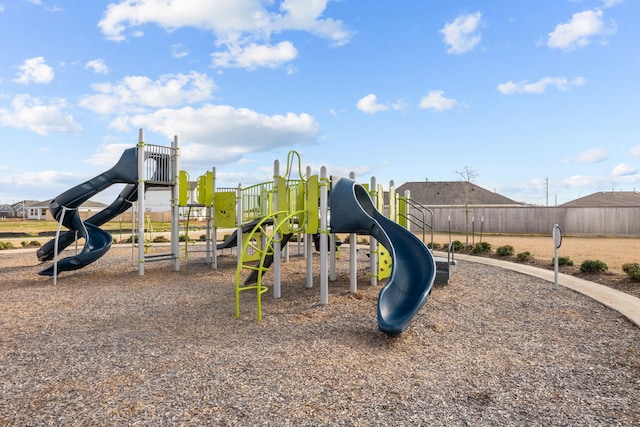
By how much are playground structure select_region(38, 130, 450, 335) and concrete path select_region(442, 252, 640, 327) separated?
138 inches

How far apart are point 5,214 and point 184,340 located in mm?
99504

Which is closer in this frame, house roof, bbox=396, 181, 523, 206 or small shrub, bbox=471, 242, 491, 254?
small shrub, bbox=471, 242, 491, 254

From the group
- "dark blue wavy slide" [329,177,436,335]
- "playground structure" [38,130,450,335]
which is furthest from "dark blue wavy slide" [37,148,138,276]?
"dark blue wavy slide" [329,177,436,335]

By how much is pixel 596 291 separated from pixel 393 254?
586 centimetres

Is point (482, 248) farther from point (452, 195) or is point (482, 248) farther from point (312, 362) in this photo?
point (452, 195)

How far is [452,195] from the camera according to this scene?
4191 centimetres

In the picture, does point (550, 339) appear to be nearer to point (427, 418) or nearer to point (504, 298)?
point (504, 298)

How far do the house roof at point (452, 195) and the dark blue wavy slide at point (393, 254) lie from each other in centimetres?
3332

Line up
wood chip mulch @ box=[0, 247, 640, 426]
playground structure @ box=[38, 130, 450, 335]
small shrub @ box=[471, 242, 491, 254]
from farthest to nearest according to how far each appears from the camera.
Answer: small shrub @ box=[471, 242, 491, 254] < playground structure @ box=[38, 130, 450, 335] < wood chip mulch @ box=[0, 247, 640, 426]

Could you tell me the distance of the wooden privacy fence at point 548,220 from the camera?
3022 cm

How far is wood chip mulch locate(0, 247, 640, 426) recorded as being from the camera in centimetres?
391

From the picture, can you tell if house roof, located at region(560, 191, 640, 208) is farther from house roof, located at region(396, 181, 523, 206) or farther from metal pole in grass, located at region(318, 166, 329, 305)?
metal pole in grass, located at region(318, 166, 329, 305)

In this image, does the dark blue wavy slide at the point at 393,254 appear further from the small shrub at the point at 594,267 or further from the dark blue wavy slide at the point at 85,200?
the dark blue wavy slide at the point at 85,200

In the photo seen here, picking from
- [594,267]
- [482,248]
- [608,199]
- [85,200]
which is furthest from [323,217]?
[608,199]
